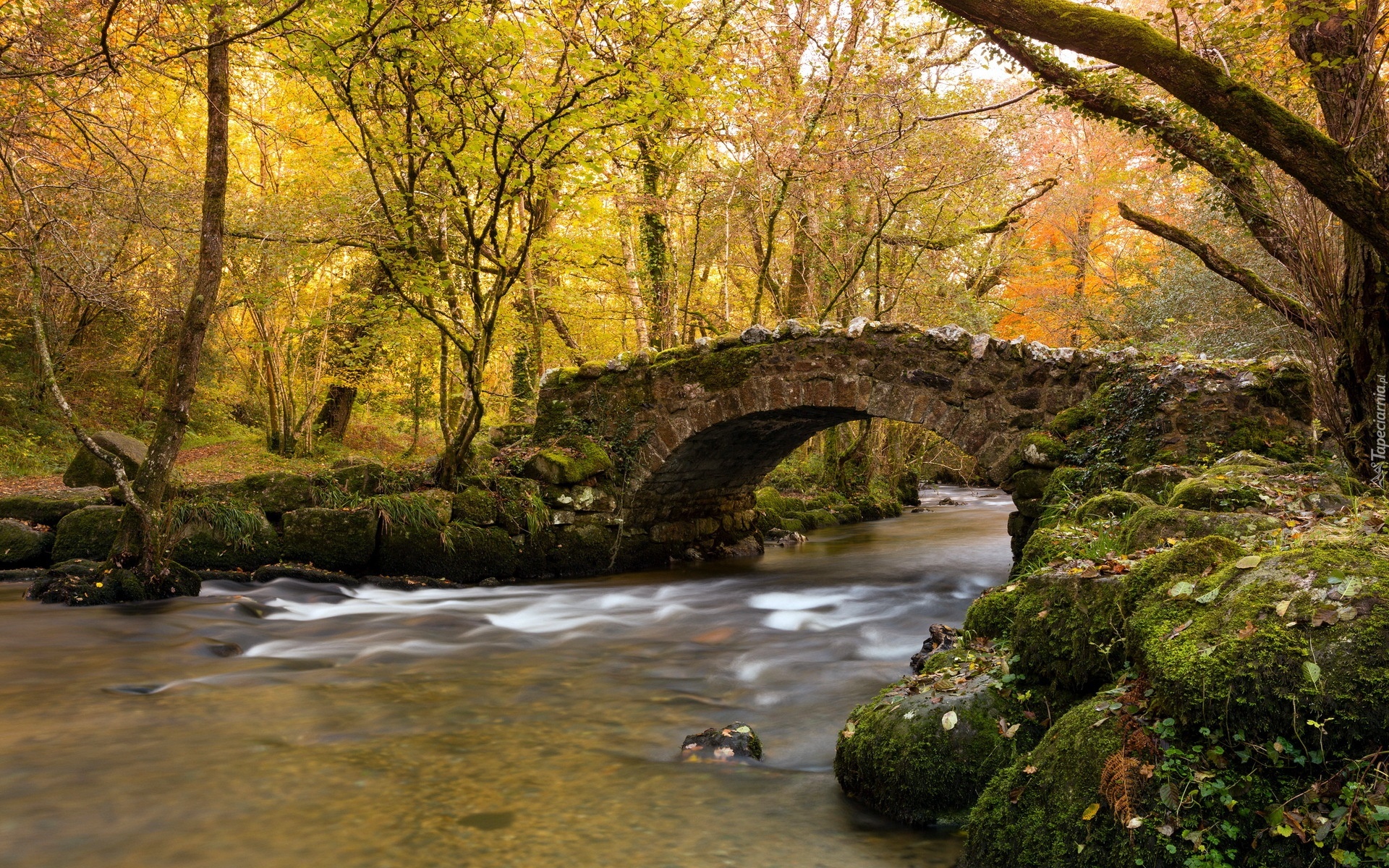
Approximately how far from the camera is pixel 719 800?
3883mm

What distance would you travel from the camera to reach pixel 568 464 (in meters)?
10.5

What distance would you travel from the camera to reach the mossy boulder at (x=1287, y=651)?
2145 mm

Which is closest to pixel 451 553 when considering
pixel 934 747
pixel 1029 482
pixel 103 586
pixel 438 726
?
pixel 103 586

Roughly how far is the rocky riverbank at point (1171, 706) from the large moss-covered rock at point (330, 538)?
6804mm

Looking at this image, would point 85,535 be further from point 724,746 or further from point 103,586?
point 724,746

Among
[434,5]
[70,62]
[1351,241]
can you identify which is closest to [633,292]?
[434,5]

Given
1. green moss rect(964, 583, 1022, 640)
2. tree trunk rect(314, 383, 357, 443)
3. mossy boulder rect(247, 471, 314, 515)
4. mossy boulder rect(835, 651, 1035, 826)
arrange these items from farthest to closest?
tree trunk rect(314, 383, 357, 443) → mossy boulder rect(247, 471, 314, 515) → green moss rect(964, 583, 1022, 640) → mossy boulder rect(835, 651, 1035, 826)

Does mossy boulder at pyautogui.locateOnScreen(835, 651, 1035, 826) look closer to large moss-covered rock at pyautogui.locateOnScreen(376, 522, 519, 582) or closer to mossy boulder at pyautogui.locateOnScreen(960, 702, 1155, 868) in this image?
mossy boulder at pyautogui.locateOnScreen(960, 702, 1155, 868)

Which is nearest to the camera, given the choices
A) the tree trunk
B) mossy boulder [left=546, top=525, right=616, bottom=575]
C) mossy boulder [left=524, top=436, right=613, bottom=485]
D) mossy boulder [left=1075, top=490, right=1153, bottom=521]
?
mossy boulder [left=1075, top=490, right=1153, bottom=521]

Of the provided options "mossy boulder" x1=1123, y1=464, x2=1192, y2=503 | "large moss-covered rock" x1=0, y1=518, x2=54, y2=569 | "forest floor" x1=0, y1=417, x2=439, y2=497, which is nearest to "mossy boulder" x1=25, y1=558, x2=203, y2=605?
"large moss-covered rock" x1=0, y1=518, x2=54, y2=569

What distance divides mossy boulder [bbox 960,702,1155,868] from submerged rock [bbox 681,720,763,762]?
1.62 m

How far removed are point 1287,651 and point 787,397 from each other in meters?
7.87

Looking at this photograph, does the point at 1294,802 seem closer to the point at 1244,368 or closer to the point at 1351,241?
the point at 1351,241

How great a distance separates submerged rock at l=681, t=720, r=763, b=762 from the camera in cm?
442
